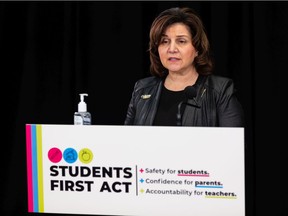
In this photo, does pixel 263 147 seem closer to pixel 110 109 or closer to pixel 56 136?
pixel 110 109

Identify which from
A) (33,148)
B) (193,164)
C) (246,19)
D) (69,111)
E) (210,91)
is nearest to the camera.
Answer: (193,164)

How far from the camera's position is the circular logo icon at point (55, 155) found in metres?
2.16

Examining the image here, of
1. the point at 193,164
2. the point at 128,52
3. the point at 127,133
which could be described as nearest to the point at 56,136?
the point at 127,133

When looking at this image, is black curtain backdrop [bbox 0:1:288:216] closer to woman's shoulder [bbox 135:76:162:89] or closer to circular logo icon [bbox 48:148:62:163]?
woman's shoulder [bbox 135:76:162:89]

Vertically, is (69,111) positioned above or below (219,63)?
below

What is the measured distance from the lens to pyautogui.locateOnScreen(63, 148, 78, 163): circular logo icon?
7.06 ft

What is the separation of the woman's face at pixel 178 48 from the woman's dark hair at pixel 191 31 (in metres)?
0.03

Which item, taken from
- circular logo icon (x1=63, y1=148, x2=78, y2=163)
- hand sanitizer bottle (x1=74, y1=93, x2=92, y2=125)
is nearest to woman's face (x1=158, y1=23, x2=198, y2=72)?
hand sanitizer bottle (x1=74, y1=93, x2=92, y2=125)

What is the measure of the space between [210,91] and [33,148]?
98 centimetres

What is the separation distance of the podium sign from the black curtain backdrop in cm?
71

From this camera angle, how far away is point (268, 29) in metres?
2.66

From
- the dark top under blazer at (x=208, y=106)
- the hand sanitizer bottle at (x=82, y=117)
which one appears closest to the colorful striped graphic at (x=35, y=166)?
Answer: the hand sanitizer bottle at (x=82, y=117)

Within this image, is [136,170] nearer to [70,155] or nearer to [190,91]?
[70,155]

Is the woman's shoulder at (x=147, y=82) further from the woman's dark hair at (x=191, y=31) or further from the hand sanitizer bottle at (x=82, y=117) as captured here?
the hand sanitizer bottle at (x=82, y=117)
